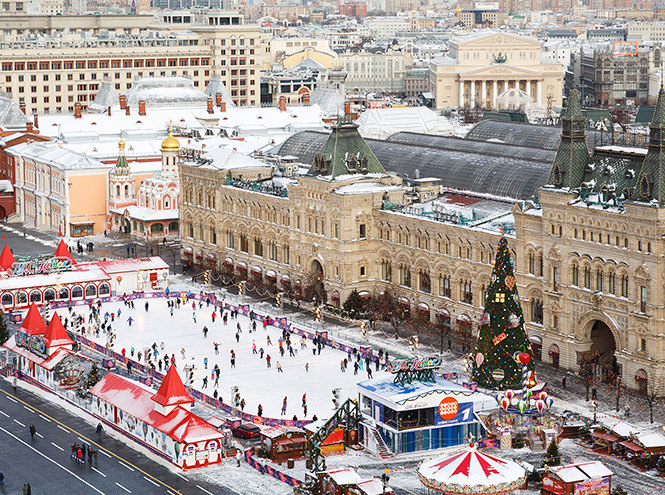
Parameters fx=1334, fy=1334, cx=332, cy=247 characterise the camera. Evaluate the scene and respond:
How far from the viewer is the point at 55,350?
371ft

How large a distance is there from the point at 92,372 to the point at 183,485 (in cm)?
2354

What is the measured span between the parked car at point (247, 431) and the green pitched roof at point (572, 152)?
3536 cm

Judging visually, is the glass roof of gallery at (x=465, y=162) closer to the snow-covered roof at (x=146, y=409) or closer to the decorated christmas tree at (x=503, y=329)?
the decorated christmas tree at (x=503, y=329)

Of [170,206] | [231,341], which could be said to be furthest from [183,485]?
[170,206]

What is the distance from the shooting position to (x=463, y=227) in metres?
127

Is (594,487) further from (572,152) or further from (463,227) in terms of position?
(463,227)

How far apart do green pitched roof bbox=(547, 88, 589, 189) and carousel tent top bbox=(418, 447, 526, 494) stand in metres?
37.4

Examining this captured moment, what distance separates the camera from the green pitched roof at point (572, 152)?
11412 centimetres

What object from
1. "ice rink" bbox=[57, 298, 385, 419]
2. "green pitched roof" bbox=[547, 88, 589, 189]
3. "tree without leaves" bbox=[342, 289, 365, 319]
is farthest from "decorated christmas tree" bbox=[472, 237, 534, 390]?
"tree without leaves" bbox=[342, 289, 365, 319]

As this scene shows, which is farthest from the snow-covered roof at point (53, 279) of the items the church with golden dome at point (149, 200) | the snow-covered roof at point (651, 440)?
the snow-covered roof at point (651, 440)

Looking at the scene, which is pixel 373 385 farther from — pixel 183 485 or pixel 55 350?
pixel 55 350

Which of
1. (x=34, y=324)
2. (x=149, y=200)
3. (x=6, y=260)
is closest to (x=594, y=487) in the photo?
(x=34, y=324)

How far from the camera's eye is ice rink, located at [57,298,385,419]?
10825cm

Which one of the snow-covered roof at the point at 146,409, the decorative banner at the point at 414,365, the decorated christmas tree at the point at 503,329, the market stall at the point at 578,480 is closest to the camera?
the market stall at the point at 578,480
